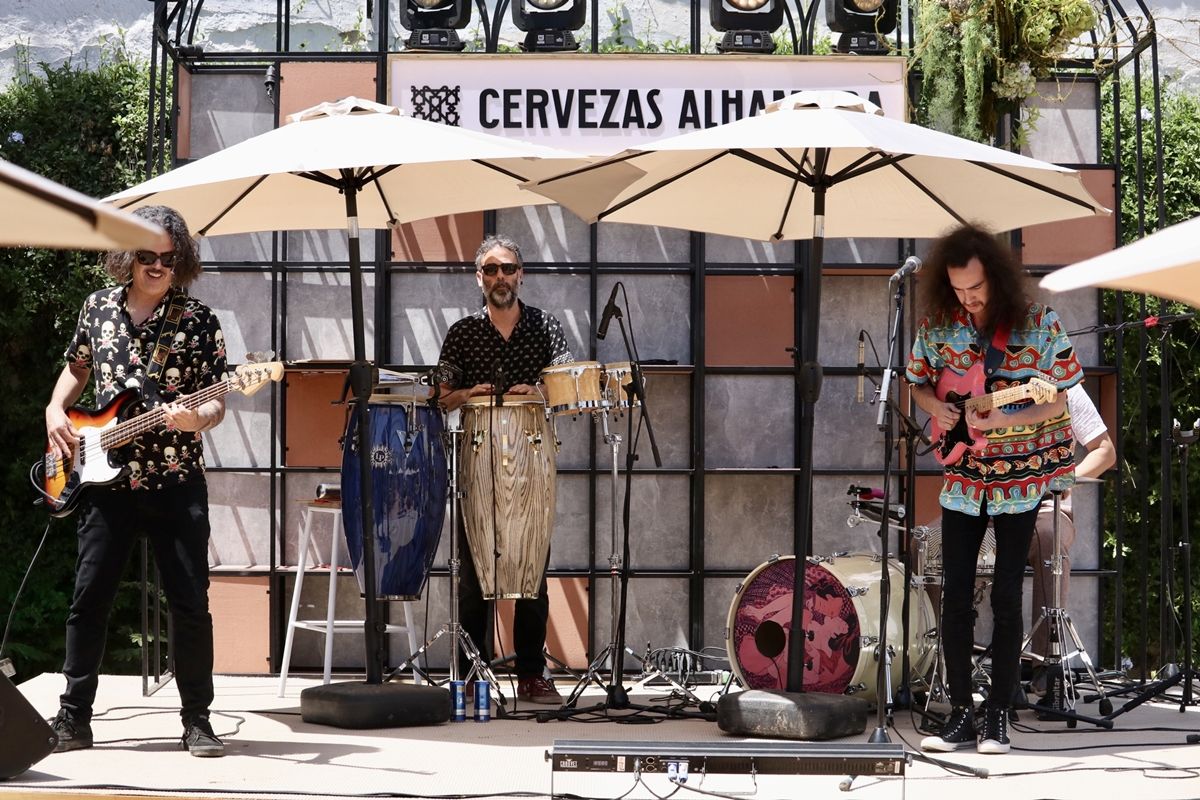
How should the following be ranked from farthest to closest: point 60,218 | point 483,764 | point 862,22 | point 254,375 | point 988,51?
point 862,22 → point 988,51 → point 254,375 → point 483,764 → point 60,218

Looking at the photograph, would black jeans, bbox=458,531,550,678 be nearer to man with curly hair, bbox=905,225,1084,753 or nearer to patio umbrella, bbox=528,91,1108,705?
patio umbrella, bbox=528,91,1108,705

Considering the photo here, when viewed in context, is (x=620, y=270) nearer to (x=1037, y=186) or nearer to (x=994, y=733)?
(x=1037, y=186)

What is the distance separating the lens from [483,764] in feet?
14.9

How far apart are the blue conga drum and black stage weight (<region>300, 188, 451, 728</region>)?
0.38m

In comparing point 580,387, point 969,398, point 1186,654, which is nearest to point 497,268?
point 580,387

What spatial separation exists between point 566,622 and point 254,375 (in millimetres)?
2625

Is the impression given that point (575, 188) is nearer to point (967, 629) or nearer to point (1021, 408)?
point (1021, 408)

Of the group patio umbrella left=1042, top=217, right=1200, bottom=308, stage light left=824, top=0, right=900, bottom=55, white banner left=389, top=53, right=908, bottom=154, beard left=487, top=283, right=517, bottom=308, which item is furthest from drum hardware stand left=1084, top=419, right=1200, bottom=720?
patio umbrella left=1042, top=217, right=1200, bottom=308

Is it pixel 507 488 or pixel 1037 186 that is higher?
pixel 1037 186

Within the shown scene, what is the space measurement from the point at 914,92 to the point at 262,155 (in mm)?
3639

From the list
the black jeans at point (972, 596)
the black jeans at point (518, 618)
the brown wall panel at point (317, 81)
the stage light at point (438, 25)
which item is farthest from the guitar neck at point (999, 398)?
the brown wall panel at point (317, 81)

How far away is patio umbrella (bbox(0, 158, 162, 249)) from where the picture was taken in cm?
221

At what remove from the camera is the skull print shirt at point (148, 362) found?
15.3 ft

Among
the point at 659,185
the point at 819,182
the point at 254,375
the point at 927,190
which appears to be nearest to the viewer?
the point at 254,375
